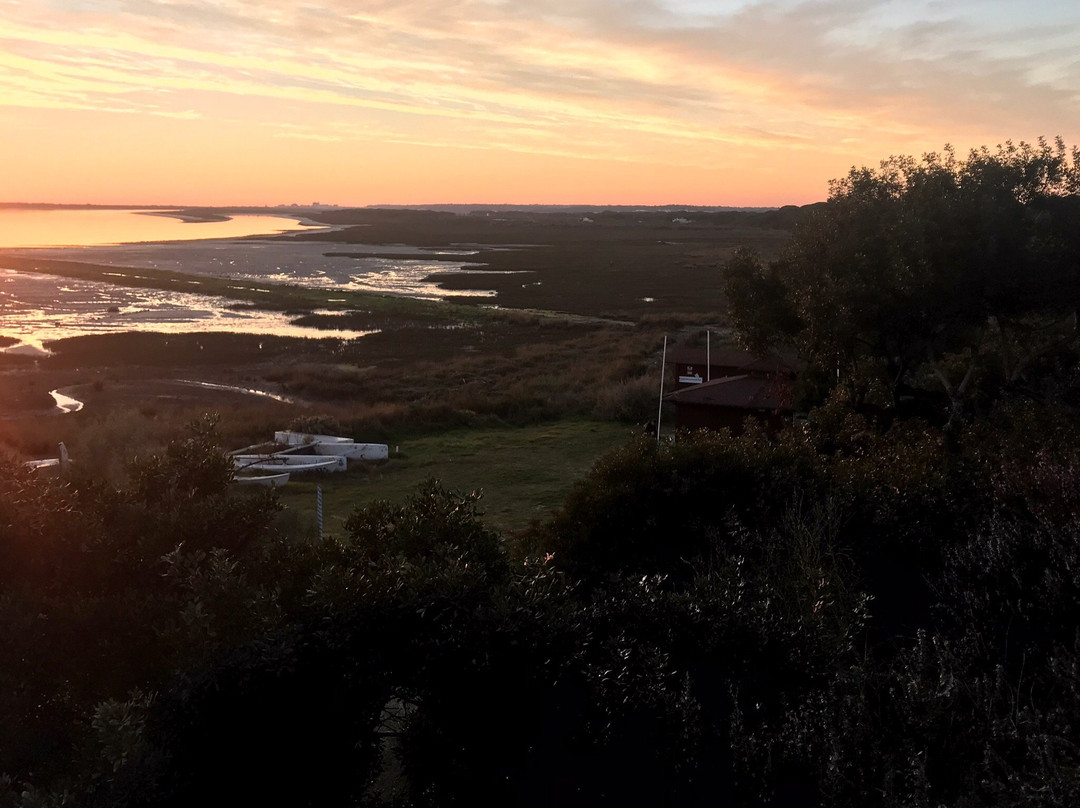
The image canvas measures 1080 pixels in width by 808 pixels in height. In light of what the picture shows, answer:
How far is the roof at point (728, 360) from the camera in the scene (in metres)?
25.0

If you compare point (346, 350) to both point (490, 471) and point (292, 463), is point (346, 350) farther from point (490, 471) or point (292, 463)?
point (490, 471)

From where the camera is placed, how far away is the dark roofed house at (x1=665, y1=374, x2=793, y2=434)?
73.0ft

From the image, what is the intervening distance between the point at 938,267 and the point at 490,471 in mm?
13145

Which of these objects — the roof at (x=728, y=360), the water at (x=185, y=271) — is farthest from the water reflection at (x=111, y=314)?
the roof at (x=728, y=360)

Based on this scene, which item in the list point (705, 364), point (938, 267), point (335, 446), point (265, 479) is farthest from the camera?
point (705, 364)

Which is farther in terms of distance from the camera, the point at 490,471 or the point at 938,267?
the point at 490,471

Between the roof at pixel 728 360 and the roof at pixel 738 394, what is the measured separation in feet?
3.03

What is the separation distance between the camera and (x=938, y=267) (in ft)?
49.0

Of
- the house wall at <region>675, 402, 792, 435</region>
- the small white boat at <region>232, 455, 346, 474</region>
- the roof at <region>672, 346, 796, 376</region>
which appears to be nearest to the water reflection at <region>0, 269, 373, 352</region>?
the small white boat at <region>232, 455, 346, 474</region>

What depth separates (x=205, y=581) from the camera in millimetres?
6480

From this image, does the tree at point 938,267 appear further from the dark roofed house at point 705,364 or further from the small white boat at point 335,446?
the small white boat at point 335,446

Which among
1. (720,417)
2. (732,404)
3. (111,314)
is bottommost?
(111,314)

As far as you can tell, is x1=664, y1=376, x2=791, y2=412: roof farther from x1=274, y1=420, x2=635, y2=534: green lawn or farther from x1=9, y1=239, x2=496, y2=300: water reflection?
x1=9, y1=239, x2=496, y2=300: water reflection

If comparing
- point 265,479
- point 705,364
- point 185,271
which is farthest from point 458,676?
point 185,271
